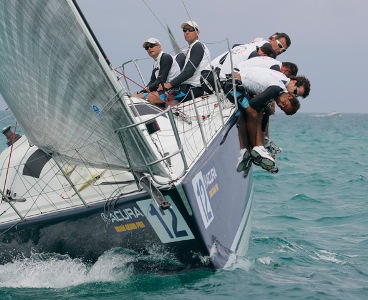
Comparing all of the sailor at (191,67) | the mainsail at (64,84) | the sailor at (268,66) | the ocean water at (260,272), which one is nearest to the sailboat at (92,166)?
the mainsail at (64,84)

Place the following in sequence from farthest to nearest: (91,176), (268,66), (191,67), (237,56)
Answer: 1. (191,67)
2. (237,56)
3. (268,66)
4. (91,176)

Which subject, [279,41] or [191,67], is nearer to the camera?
[191,67]

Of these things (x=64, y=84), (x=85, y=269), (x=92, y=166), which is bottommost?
(x=85, y=269)

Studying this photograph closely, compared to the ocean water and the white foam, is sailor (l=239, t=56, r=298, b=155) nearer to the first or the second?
the ocean water

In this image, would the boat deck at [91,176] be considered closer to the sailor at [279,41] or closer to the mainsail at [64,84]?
the mainsail at [64,84]

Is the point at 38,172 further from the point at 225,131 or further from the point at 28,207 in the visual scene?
the point at 225,131

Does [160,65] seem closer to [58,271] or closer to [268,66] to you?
[268,66]

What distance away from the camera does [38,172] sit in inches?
272

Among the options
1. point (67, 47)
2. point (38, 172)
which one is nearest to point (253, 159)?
point (38, 172)

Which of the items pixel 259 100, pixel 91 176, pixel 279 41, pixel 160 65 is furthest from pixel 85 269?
pixel 279 41

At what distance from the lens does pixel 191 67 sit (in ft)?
27.2

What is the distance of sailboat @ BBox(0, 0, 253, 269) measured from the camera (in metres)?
5.23

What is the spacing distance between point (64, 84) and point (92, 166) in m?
0.83

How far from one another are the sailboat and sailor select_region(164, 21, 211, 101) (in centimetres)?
149
